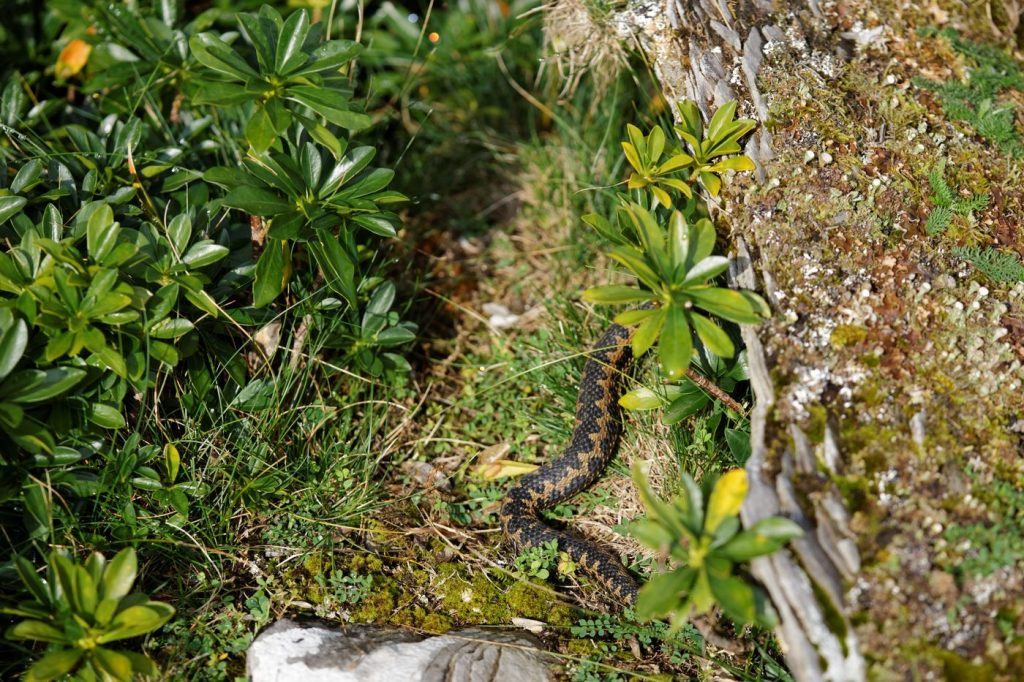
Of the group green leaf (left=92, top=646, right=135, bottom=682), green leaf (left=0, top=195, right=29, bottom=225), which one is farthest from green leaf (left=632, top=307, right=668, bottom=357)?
green leaf (left=0, top=195, right=29, bottom=225)

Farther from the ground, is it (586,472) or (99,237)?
(99,237)

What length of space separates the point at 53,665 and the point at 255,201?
5.85 ft

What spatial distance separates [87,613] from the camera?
2506 mm

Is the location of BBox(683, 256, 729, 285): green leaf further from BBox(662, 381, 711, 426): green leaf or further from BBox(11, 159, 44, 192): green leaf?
BBox(11, 159, 44, 192): green leaf

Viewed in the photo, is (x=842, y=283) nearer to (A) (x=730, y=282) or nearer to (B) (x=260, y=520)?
(A) (x=730, y=282)

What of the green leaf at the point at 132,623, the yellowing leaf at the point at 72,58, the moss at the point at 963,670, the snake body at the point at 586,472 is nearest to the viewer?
the moss at the point at 963,670

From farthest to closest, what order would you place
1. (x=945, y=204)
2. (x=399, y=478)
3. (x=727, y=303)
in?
(x=399, y=478) → (x=945, y=204) → (x=727, y=303)

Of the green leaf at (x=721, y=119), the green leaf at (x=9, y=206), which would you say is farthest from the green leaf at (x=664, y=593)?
the green leaf at (x=9, y=206)

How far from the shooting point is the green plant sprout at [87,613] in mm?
2459

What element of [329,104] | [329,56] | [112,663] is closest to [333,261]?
[329,104]

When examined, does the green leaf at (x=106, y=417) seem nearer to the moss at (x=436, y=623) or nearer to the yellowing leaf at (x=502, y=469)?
the moss at (x=436, y=623)

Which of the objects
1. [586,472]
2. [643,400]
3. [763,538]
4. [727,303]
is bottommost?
[586,472]

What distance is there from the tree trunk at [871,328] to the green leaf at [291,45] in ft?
5.14

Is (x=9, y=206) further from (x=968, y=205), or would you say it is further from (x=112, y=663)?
(x=968, y=205)
